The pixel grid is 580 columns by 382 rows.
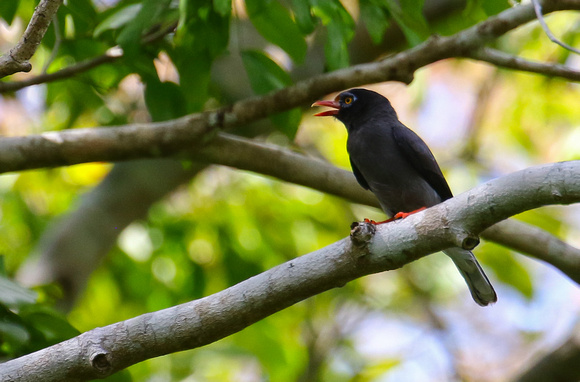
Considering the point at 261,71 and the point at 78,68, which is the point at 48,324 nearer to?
the point at 78,68

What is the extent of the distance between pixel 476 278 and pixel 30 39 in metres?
3.33

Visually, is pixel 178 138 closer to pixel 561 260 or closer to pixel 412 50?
pixel 412 50

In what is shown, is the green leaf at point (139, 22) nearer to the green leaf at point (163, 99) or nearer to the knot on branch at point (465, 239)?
the green leaf at point (163, 99)

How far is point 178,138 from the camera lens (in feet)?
15.9

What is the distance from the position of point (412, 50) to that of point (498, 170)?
3.99 m

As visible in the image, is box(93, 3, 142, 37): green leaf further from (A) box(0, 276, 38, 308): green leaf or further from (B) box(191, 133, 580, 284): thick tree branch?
(A) box(0, 276, 38, 308): green leaf

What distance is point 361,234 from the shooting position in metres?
2.95

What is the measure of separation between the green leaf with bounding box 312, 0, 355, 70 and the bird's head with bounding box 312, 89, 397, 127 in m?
1.48

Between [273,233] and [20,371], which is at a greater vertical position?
[273,233]

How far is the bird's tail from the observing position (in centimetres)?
470

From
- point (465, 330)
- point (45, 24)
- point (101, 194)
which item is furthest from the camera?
point (465, 330)

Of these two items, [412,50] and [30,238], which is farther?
[30,238]

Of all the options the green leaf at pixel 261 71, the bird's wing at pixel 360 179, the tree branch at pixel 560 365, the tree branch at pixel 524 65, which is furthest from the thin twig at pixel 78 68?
the tree branch at pixel 560 365

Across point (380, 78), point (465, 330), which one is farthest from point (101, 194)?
point (465, 330)
